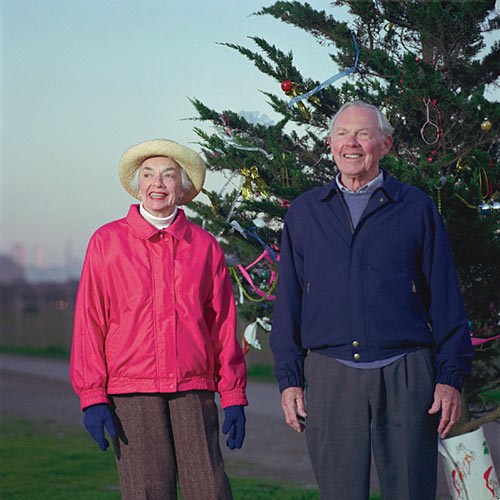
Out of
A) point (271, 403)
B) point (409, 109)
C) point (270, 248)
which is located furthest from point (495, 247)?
point (271, 403)

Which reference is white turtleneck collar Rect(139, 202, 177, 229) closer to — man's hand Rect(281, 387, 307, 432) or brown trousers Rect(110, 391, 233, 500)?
brown trousers Rect(110, 391, 233, 500)

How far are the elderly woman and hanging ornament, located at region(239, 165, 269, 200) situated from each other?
1.78 metres

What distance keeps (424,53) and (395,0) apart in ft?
1.36

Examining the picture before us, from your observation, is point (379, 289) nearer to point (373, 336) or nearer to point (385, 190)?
point (373, 336)

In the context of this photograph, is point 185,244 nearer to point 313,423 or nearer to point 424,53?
point 313,423

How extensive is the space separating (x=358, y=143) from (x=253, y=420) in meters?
9.77

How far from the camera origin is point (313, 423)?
9.14 feet

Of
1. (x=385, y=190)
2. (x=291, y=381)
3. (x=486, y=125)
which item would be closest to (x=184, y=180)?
(x=385, y=190)

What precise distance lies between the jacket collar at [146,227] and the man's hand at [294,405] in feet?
2.58

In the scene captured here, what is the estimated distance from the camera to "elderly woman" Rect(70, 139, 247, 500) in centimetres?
296

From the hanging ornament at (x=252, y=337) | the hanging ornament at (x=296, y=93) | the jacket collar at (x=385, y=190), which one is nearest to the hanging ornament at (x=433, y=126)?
the hanging ornament at (x=296, y=93)

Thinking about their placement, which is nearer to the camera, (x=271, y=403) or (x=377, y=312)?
(x=377, y=312)

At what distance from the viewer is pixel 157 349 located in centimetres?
296

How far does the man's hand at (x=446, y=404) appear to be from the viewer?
8.90ft
